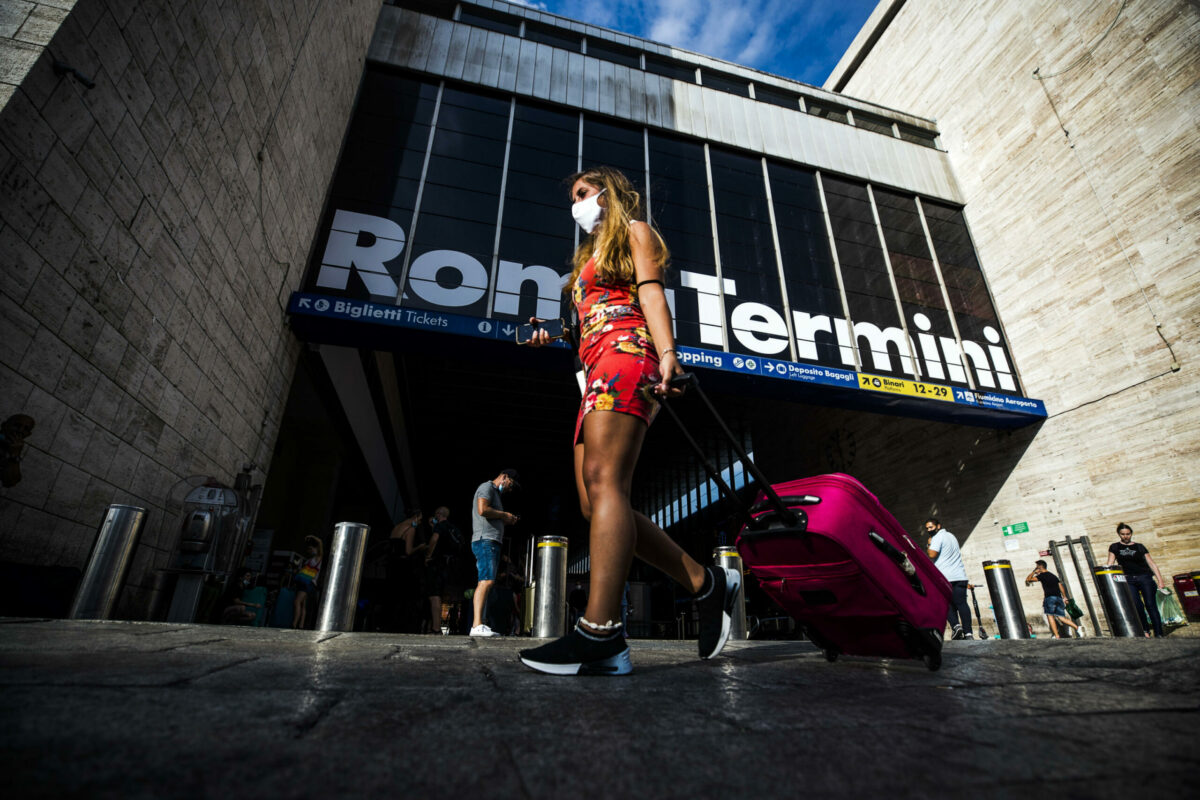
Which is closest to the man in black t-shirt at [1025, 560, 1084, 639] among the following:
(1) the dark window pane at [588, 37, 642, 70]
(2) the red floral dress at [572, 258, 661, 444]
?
(2) the red floral dress at [572, 258, 661, 444]

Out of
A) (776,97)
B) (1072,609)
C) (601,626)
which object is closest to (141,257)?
(601,626)

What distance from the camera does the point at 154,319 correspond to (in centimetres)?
462

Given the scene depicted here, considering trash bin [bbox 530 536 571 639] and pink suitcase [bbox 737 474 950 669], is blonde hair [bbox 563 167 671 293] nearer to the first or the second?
pink suitcase [bbox 737 474 950 669]

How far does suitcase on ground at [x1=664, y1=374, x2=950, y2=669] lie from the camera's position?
2033 mm

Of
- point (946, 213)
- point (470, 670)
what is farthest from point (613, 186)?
point (946, 213)

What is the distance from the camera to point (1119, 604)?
6047 mm

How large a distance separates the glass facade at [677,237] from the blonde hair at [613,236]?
6.56 metres

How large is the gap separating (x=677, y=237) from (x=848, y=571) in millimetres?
9476

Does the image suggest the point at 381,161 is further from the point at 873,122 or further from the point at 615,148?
the point at 873,122

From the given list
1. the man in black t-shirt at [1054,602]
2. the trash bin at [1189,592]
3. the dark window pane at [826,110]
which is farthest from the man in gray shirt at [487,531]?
the dark window pane at [826,110]

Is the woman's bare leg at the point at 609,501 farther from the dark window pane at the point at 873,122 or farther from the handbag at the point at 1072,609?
the dark window pane at the point at 873,122

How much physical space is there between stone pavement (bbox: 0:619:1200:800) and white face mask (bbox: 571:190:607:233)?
1.87 m

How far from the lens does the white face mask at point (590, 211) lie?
7.86ft

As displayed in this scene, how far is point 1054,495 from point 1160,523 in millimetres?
1547
